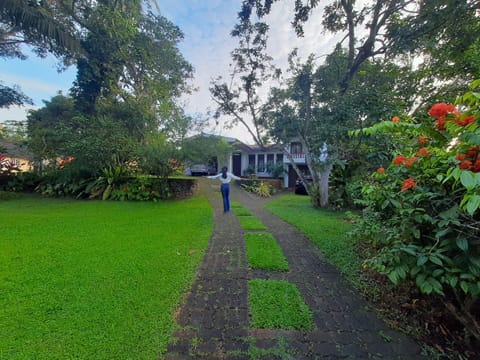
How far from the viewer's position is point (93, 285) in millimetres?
2707

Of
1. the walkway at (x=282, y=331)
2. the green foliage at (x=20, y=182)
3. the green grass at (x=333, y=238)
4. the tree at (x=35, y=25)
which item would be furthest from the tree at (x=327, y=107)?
the green foliage at (x=20, y=182)

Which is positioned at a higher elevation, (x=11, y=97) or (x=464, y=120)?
(x=11, y=97)

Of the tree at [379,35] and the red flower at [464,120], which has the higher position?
the tree at [379,35]

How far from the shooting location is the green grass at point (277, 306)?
2119 millimetres

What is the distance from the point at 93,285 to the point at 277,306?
237cm

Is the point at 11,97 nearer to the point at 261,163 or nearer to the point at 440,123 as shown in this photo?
the point at 261,163

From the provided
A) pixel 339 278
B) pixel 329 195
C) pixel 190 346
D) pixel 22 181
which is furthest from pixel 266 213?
pixel 22 181

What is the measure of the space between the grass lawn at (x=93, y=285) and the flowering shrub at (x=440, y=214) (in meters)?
2.34

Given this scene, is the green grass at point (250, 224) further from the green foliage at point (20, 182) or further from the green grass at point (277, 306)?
the green foliage at point (20, 182)

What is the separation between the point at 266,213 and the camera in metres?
7.96

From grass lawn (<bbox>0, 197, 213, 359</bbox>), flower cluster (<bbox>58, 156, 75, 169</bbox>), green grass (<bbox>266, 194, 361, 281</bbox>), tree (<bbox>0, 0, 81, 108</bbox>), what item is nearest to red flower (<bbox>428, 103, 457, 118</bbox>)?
green grass (<bbox>266, 194, 361, 281</bbox>)

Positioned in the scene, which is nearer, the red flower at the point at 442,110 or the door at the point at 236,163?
the red flower at the point at 442,110

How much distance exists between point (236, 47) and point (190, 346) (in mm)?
10847

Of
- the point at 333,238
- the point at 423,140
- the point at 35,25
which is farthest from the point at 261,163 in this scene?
the point at 423,140
